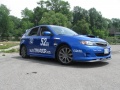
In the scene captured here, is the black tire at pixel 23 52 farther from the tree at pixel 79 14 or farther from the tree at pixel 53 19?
→ the tree at pixel 79 14

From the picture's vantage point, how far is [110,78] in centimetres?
536

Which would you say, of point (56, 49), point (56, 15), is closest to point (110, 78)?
point (56, 49)

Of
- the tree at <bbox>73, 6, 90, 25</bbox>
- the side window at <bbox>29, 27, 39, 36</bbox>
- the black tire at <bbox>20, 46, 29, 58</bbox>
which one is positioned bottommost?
the black tire at <bbox>20, 46, 29, 58</bbox>

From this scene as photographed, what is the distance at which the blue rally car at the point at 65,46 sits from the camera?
7219 millimetres

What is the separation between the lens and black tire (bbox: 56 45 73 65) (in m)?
7.56

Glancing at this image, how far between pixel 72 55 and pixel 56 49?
2.81 ft

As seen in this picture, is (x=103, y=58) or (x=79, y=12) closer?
(x=103, y=58)

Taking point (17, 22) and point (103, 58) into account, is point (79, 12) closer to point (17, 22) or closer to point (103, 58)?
Answer: point (17, 22)

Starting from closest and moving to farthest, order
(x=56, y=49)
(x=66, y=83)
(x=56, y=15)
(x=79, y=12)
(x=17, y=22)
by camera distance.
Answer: (x=66, y=83)
(x=56, y=49)
(x=56, y=15)
(x=79, y=12)
(x=17, y=22)

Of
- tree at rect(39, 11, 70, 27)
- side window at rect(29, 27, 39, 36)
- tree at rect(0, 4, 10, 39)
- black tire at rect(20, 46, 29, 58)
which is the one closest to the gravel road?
side window at rect(29, 27, 39, 36)

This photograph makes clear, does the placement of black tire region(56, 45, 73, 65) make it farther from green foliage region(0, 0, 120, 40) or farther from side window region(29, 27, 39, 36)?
green foliage region(0, 0, 120, 40)

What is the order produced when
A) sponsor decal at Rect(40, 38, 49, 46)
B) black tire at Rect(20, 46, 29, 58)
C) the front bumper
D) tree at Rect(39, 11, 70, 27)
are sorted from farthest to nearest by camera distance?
tree at Rect(39, 11, 70, 27) < black tire at Rect(20, 46, 29, 58) < sponsor decal at Rect(40, 38, 49, 46) < the front bumper

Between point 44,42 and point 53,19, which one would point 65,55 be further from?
point 53,19

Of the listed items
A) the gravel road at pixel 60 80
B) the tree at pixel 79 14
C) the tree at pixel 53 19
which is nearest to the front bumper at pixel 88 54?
the gravel road at pixel 60 80
